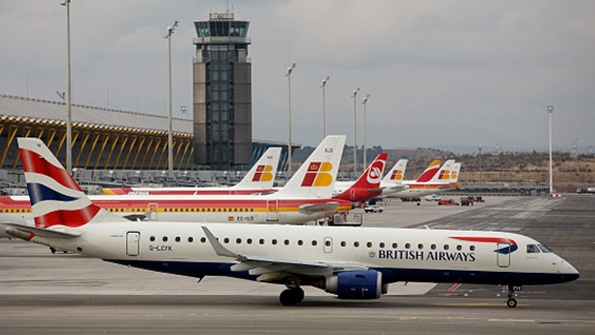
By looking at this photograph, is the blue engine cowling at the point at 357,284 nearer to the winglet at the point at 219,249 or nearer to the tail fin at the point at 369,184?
the winglet at the point at 219,249

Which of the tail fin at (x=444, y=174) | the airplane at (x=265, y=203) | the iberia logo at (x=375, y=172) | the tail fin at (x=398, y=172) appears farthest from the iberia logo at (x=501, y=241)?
the tail fin at (x=444, y=174)

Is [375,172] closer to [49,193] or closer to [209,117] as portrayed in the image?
[49,193]

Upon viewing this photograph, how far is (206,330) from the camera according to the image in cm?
3022

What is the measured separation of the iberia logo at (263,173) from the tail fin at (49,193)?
169 ft

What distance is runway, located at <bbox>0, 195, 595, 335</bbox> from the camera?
30906mm

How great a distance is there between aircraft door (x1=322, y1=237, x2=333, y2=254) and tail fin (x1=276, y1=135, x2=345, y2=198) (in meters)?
27.6

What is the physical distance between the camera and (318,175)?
65.4 m

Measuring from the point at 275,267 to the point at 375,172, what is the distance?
167 ft

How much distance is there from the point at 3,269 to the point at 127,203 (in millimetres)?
13604

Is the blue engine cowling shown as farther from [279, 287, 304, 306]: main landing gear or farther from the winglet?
the winglet

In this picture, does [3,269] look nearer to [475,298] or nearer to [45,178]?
[45,178]

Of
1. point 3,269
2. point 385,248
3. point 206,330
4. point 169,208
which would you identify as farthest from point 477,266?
point 169,208

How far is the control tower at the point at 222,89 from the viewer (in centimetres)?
15488

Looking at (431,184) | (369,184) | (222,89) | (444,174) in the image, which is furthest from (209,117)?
(369,184)
